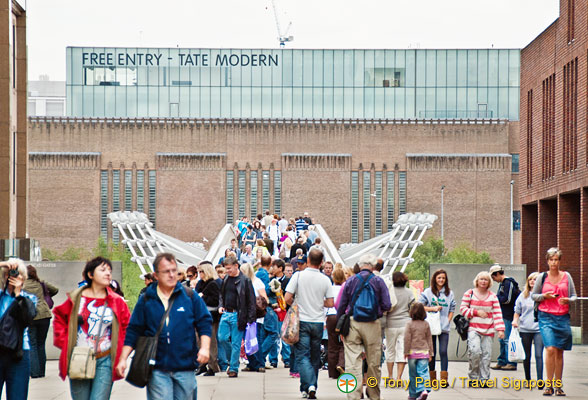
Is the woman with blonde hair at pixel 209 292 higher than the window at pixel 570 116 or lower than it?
lower

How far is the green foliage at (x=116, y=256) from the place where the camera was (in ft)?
243

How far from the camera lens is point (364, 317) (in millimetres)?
12906

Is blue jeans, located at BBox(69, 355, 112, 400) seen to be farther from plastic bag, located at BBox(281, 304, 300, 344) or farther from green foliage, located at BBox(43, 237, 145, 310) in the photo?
green foliage, located at BBox(43, 237, 145, 310)

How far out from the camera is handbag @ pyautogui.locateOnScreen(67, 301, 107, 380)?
9.18 meters

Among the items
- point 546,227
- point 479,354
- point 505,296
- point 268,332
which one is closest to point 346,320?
point 479,354

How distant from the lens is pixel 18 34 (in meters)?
31.4

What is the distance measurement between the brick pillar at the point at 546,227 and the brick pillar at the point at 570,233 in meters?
2.34

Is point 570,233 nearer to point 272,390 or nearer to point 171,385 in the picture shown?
point 272,390

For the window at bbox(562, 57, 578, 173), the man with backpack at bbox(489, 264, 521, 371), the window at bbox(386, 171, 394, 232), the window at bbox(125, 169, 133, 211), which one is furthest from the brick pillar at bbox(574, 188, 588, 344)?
the window at bbox(125, 169, 133, 211)

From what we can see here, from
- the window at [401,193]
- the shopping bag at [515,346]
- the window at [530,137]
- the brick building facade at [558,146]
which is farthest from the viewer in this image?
the window at [401,193]

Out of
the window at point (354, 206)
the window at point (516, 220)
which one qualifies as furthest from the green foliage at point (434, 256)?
the window at point (354, 206)

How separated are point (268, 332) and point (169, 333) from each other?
9141mm

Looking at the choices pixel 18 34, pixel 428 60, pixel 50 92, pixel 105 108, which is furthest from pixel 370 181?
pixel 50 92

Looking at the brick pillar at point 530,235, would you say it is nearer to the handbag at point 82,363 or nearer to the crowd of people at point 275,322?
the crowd of people at point 275,322
